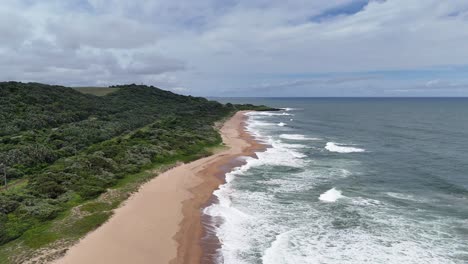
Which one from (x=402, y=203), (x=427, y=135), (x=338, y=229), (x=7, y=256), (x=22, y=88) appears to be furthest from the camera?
(x=22, y=88)

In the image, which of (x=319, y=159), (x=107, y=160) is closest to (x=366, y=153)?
(x=319, y=159)

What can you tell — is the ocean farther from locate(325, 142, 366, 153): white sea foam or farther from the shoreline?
locate(325, 142, 366, 153): white sea foam

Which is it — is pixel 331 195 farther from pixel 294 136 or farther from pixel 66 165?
pixel 294 136

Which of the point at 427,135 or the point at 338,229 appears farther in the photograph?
the point at 427,135

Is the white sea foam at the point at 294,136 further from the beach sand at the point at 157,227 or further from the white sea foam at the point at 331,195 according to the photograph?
the white sea foam at the point at 331,195

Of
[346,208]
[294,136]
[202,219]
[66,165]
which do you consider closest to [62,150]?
[66,165]

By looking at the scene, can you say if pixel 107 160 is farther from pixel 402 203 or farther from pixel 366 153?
pixel 366 153

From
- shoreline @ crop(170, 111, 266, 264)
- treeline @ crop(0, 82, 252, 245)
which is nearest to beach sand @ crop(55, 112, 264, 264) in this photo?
shoreline @ crop(170, 111, 266, 264)
